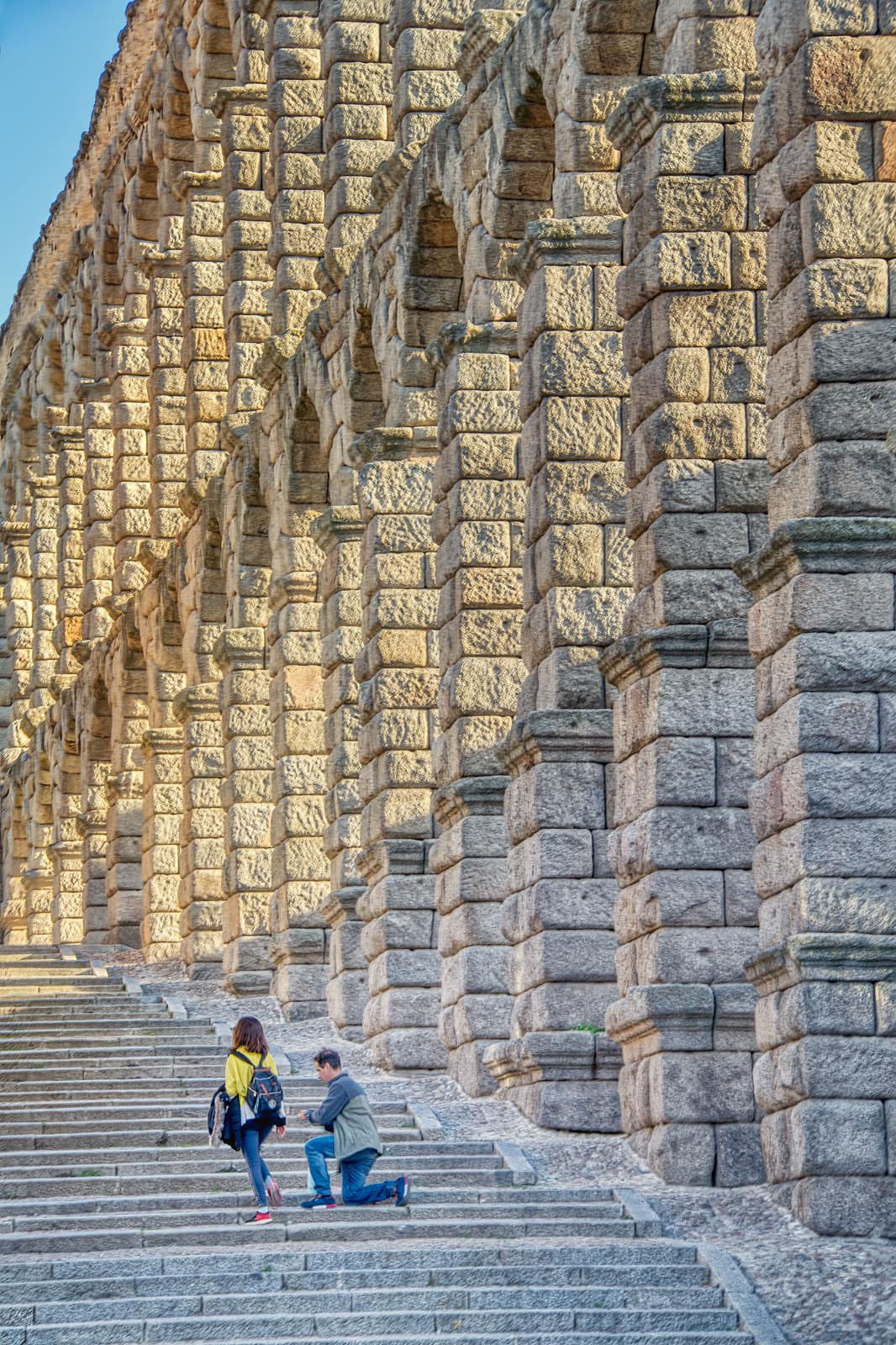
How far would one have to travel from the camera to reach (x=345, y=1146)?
1534cm

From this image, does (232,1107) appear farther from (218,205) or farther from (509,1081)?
(218,205)

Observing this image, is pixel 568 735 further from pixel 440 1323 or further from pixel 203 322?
pixel 203 322

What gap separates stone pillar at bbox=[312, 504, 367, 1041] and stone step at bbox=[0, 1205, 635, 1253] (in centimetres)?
1018

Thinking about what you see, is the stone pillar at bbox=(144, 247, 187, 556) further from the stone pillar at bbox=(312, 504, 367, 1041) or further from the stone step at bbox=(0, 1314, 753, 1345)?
the stone step at bbox=(0, 1314, 753, 1345)

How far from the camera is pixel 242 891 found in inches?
1194

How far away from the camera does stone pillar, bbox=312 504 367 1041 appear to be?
25.6 meters

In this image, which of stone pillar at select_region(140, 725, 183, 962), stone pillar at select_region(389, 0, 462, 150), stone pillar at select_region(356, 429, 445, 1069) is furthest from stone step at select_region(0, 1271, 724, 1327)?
stone pillar at select_region(140, 725, 183, 962)

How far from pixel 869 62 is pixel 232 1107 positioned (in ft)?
22.1

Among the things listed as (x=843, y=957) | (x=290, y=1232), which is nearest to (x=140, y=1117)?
(x=290, y=1232)

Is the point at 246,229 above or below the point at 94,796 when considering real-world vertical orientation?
above

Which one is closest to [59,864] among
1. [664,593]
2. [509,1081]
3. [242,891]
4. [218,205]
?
[218,205]

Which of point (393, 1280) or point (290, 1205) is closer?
point (393, 1280)

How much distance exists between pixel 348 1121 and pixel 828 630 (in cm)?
382

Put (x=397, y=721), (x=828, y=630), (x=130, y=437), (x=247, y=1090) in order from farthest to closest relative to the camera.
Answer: (x=130, y=437) < (x=397, y=721) < (x=247, y=1090) < (x=828, y=630)
